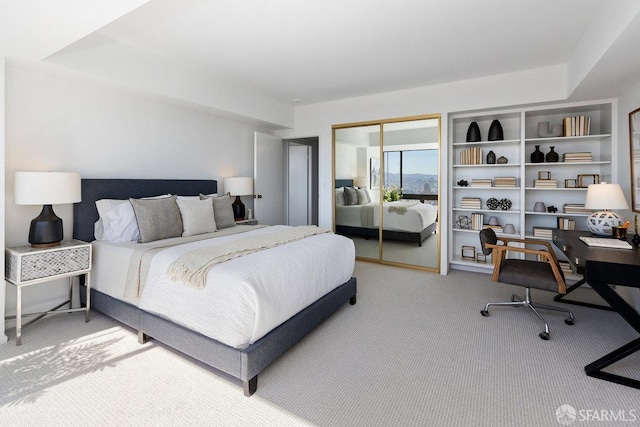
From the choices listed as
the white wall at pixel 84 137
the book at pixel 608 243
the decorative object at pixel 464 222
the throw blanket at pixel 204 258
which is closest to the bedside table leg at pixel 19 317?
the white wall at pixel 84 137

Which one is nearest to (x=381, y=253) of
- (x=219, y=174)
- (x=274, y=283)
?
(x=219, y=174)

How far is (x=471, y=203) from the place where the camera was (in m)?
4.50

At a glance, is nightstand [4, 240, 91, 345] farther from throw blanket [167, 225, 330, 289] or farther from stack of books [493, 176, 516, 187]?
stack of books [493, 176, 516, 187]

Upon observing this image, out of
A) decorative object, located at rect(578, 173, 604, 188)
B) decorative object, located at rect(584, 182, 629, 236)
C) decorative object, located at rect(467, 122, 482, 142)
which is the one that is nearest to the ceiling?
decorative object, located at rect(467, 122, 482, 142)

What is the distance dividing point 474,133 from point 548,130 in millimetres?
838

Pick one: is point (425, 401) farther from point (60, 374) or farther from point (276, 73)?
point (276, 73)

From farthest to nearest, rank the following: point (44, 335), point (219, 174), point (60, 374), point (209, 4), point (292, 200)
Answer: point (292, 200) → point (219, 174) → point (44, 335) → point (209, 4) → point (60, 374)

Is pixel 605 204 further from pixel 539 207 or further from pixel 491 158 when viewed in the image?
pixel 491 158

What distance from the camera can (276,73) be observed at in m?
3.87

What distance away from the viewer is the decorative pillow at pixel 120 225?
3004 mm

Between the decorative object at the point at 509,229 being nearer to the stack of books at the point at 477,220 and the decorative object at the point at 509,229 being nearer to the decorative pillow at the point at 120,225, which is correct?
the stack of books at the point at 477,220

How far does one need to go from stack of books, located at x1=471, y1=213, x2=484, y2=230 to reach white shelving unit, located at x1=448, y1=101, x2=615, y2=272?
0.07 m

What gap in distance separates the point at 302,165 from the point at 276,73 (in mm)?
2452

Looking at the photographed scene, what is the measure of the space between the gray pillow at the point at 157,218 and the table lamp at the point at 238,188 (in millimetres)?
1319
